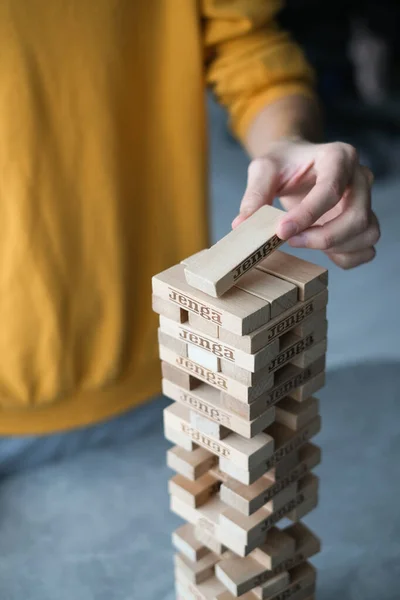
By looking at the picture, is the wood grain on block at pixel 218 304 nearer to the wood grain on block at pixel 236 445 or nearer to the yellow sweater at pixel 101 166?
the wood grain on block at pixel 236 445

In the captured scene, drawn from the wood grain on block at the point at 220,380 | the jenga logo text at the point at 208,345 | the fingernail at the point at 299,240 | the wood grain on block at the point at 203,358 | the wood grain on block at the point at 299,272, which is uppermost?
the fingernail at the point at 299,240

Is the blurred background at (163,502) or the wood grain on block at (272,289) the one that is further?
the blurred background at (163,502)

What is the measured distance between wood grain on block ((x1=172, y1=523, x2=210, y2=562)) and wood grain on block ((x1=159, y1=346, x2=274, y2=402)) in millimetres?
260

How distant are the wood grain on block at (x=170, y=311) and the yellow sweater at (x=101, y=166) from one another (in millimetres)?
423

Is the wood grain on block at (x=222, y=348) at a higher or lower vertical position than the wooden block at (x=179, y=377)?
higher

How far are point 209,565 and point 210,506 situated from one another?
0.10 m

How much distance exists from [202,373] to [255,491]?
0.17 m

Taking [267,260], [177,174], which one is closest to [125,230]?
[177,174]

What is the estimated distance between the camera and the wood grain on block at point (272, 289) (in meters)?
0.78

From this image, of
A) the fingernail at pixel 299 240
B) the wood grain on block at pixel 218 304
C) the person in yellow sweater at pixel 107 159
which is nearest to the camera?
the wood grain on block at pixel 218 304

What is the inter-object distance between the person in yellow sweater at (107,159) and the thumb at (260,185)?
0.03 meters

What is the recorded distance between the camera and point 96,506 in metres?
1.36

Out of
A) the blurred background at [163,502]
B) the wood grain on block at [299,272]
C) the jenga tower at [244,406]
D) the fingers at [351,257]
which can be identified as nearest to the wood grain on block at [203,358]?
the jenga tower at [244,406]

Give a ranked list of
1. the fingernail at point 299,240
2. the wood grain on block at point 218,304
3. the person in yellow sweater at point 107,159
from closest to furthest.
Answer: the wood grain on block at point 218,304, the fingernail at point 299,240, the person in yellow sweater at point 107,159
